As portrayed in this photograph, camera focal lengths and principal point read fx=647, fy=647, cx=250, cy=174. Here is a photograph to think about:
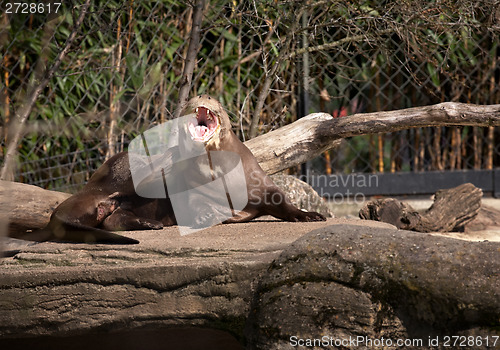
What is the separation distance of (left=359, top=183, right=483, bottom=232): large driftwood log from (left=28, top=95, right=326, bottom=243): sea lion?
973 mm

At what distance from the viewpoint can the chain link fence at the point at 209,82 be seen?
4.19 metres

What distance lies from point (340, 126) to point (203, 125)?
823 millimetres

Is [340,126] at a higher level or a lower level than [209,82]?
lower

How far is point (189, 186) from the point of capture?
2.78 m

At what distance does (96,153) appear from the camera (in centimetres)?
459

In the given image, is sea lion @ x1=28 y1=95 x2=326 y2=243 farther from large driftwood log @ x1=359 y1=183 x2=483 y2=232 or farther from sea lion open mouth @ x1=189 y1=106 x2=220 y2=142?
large driftwood log @ x1=359 y1=183 x2=483 y2=232

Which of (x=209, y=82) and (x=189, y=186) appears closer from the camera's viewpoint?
(x=189, y=186)

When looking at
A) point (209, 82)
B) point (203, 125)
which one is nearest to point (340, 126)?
point (203, 125)

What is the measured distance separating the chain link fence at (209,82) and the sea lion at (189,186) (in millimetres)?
1162

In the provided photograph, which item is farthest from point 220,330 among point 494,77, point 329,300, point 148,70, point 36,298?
point 494,77

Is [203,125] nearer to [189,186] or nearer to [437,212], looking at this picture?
[189,186]

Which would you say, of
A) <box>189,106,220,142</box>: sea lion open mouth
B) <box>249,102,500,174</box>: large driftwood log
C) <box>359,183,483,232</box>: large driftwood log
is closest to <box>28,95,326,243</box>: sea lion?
<box>189,106,220,142</box>: sea lion open mouth

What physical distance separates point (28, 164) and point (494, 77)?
349 cm

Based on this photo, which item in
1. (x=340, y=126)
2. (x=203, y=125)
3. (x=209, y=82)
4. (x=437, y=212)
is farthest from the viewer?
(x=209, y=82)
